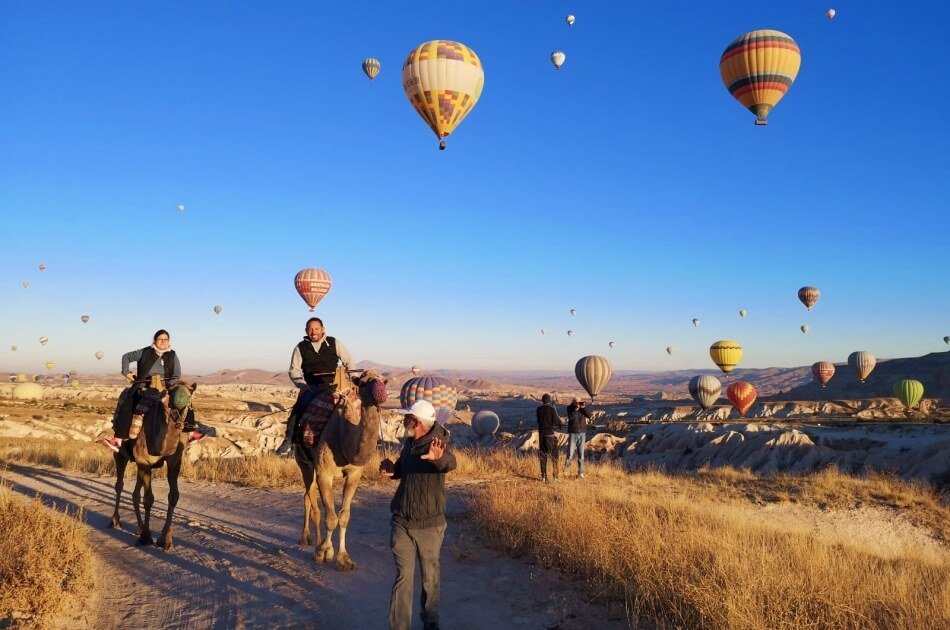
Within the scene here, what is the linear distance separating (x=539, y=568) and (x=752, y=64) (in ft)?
98.0

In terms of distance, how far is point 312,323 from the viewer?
365 inches

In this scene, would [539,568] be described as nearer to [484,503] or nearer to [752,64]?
[484,503]

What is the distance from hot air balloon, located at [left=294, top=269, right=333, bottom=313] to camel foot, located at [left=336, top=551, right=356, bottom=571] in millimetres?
23767

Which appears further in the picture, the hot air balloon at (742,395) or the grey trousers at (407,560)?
the hot air balloon at (742,395)

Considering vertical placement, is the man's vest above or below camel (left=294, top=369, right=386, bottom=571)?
above

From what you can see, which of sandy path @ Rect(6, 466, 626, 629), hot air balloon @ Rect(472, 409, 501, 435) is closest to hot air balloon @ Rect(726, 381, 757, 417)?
hot air balloon @ Rect(472, 409, 501, 435)

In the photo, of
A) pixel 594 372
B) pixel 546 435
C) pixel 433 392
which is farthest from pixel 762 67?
pixel 546 435

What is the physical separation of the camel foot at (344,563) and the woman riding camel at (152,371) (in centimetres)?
330

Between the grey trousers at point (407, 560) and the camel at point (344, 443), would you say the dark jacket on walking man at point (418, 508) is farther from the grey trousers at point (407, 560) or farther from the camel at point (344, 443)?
the camel at point (344, 443)

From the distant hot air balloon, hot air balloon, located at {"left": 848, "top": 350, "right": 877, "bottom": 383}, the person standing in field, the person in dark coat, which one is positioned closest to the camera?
the person in dark coat

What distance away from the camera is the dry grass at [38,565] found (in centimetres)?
631

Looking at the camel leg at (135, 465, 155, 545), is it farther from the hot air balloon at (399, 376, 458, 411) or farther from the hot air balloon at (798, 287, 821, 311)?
the hot air balloon at (798, 287, 821, 311)

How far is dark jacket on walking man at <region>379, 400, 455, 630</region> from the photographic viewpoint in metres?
5.50

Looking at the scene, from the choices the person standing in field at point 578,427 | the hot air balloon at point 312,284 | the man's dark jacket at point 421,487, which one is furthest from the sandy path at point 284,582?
the hot air balloon at point 312,284
